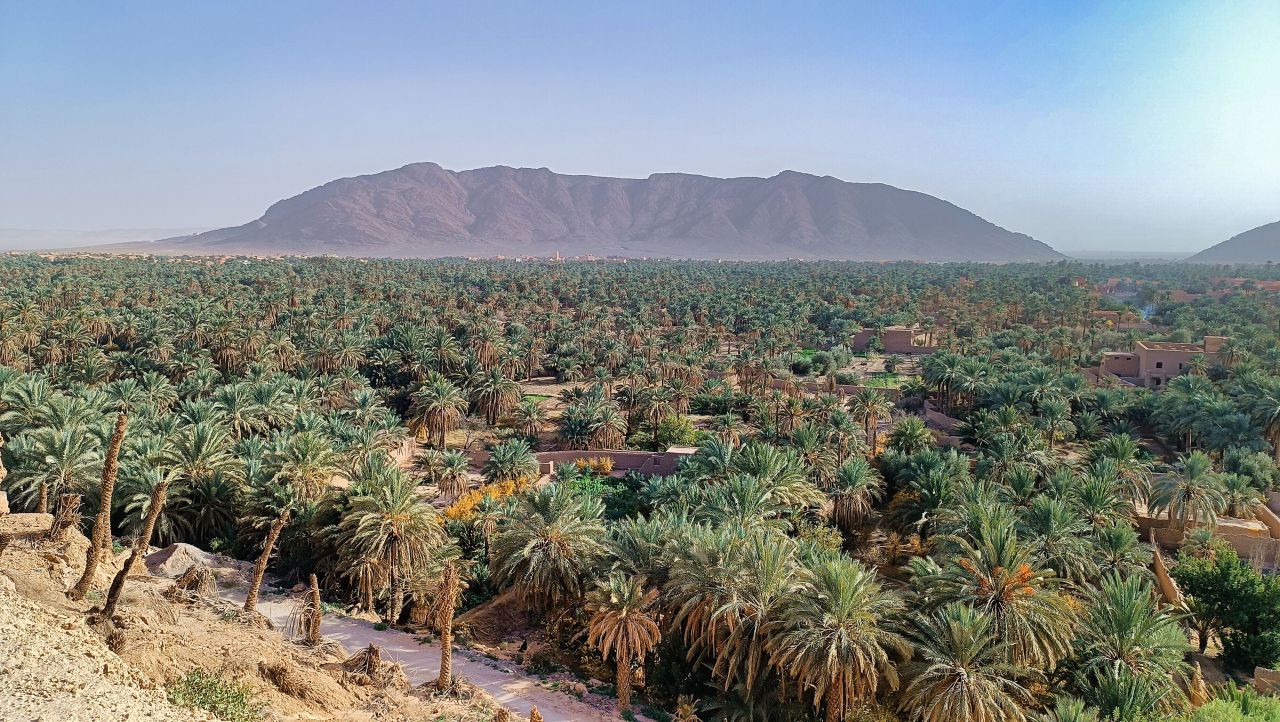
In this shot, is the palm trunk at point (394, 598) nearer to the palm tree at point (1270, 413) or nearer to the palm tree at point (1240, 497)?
the palm tree at point (1240, 497)

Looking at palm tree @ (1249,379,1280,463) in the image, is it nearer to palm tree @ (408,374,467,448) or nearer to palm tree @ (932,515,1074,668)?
palm tree @ (932,515,1074,668)

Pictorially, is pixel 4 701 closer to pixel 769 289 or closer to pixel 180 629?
pixel 180 629

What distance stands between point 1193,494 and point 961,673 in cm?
1842

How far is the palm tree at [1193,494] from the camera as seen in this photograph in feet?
89.1

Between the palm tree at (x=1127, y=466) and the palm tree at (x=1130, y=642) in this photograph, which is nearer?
the palm tree at (x=1130, y=642)

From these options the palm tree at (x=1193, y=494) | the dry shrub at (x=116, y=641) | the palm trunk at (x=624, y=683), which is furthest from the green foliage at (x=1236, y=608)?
the dry shrub at (x=116, y=641)

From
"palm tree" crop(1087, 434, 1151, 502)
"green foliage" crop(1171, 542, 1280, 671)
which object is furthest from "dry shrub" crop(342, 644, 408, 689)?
"palm tree" crop(1087, 434, 1151, 502)

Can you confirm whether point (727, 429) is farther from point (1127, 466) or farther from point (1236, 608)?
point (1236, 608)

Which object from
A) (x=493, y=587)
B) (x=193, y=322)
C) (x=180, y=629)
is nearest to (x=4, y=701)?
(x=180, y=629)

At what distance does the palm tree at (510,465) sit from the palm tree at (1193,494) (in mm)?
24901

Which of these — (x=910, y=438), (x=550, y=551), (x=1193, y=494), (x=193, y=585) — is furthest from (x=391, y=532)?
(x=1193, y=494)

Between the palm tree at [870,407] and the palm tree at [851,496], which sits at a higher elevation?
the palm tree at [870,407]

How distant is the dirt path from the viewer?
1798cm

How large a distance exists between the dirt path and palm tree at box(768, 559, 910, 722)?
16.3ft
